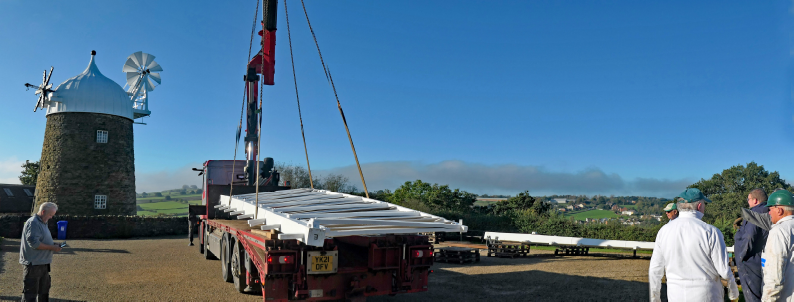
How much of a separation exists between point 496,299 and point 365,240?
3.28 m

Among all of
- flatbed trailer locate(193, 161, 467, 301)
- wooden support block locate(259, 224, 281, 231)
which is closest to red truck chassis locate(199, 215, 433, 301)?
flatbed trailer locate(193, 161, 467, 301)

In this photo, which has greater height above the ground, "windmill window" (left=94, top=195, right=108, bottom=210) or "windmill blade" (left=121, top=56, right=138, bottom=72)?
"windmill blade" (left=121, top=56, right=138, bottom=72)

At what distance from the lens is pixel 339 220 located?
583 cm

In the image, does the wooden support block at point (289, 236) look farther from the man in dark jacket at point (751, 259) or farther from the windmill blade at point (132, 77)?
the windmill blade at point (132, 77)

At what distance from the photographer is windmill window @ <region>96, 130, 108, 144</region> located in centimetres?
2541

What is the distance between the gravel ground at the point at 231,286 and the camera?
26.8 feet

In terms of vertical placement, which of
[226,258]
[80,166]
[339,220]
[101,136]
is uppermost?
[101,136]

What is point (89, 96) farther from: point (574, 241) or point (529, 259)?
point (574, 241)

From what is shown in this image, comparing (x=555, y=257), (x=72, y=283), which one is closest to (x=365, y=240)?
(x=72, y=283)

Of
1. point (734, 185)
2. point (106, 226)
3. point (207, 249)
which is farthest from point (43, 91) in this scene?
point (734, 185)

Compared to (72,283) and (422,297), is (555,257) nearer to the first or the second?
(422,297)

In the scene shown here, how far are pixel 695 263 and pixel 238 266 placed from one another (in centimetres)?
658

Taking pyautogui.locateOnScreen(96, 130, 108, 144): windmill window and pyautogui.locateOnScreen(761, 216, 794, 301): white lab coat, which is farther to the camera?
pyautogui.locateOnScreen(96, 130, 108, 144): windmill window

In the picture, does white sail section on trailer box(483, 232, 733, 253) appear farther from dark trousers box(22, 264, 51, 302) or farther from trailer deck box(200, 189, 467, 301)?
dark trousers box(22, 264, 51, 302)
